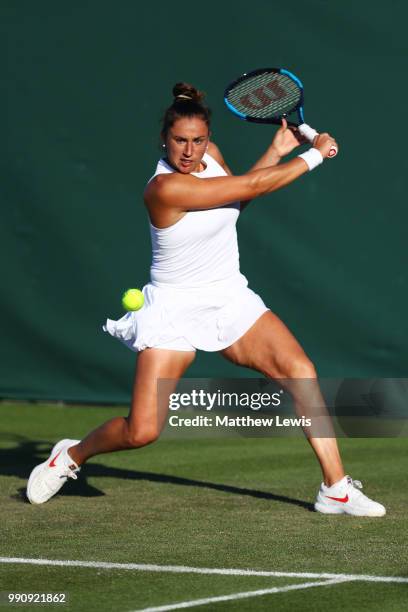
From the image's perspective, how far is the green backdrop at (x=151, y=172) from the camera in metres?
7.74

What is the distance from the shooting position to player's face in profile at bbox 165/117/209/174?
479 cm

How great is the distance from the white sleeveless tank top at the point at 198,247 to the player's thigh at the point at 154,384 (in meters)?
0.28

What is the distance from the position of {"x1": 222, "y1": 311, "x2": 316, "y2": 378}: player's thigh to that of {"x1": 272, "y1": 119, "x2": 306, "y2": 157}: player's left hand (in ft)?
2.26

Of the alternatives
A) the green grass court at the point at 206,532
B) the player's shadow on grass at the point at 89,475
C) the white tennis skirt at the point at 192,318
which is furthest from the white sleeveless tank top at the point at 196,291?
the player's shadow on grass at the point at 89,475

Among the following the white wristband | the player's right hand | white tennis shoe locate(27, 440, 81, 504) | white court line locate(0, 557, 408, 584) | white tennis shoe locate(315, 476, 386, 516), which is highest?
the player's right hand

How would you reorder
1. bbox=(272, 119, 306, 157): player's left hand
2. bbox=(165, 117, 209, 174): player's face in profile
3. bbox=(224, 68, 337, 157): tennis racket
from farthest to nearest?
bbox=(224, 68, 337, 157): tennis racket, bbox=(272, 119, 306, 157): player's left hand, bbox=(165, 117, 209, 174): player's face in profile

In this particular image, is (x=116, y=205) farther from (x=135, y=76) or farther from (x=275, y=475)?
(x=275, y=475)

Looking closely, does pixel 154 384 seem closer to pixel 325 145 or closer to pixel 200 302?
pixel 200 302

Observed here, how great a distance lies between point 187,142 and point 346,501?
148 centimetres

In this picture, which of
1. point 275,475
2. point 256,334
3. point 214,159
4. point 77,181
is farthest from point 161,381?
point 77,181

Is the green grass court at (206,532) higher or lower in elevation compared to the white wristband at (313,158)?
lower

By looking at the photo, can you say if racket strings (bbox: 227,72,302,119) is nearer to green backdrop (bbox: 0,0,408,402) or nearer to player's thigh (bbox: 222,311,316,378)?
player's thigh (bbox: 222,311,316,378)

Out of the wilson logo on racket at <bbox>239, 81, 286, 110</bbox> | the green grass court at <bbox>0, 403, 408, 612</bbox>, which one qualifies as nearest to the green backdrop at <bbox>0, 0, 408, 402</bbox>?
the green grass court at <bbox>0, 403, 408, 612</bbox>

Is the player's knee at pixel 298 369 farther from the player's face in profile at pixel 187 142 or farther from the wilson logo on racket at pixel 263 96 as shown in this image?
the wilson logo on racket at pixel 263 96
